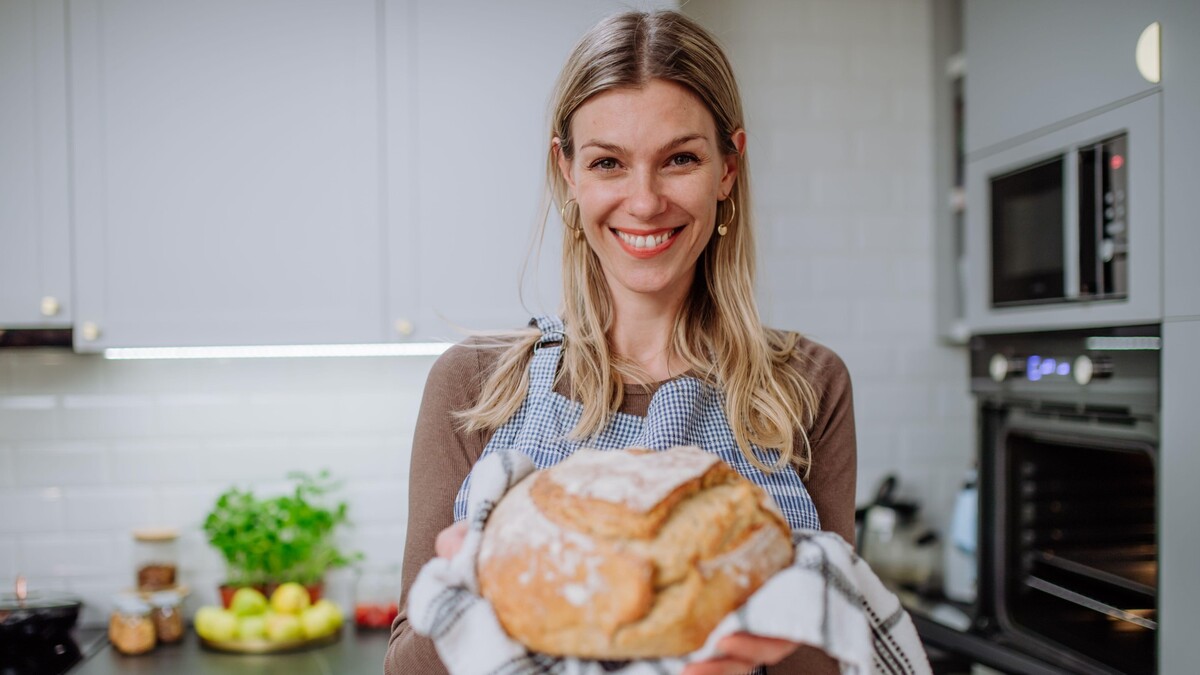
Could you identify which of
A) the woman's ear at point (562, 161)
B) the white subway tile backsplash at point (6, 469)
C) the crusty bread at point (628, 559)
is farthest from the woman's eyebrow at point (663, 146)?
the white subway tile backsplash at point (6, 469)

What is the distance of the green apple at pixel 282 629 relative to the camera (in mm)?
2244

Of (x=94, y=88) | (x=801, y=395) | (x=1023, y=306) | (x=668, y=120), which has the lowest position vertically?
(x=801, y=395)

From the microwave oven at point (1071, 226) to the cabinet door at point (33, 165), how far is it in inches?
84.3

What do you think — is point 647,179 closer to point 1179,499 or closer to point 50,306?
point 1179,499

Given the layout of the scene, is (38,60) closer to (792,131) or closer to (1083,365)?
(792,131)

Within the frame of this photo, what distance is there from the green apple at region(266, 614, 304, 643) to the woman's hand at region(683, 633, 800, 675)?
1.77 metres

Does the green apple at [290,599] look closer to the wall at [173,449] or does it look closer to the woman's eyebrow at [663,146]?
the wall at [173,449]

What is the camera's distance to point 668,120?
1.09 metres

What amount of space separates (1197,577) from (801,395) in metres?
0.90

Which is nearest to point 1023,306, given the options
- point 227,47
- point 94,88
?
point 227,47

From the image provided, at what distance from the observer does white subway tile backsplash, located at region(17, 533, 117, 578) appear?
247 centimetres

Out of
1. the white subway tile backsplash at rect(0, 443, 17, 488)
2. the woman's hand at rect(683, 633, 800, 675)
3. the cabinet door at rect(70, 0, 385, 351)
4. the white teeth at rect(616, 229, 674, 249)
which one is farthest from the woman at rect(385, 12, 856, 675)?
the white subway tile backsplash at rect(0, 443, 17, 488)

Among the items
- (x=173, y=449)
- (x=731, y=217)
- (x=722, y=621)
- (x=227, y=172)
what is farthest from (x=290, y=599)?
(x=722, y=621)

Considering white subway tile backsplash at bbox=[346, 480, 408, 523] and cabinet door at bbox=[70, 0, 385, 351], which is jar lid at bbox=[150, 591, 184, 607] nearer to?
white subway tile backsplash at bbox=[346, 480, 408, 523]
